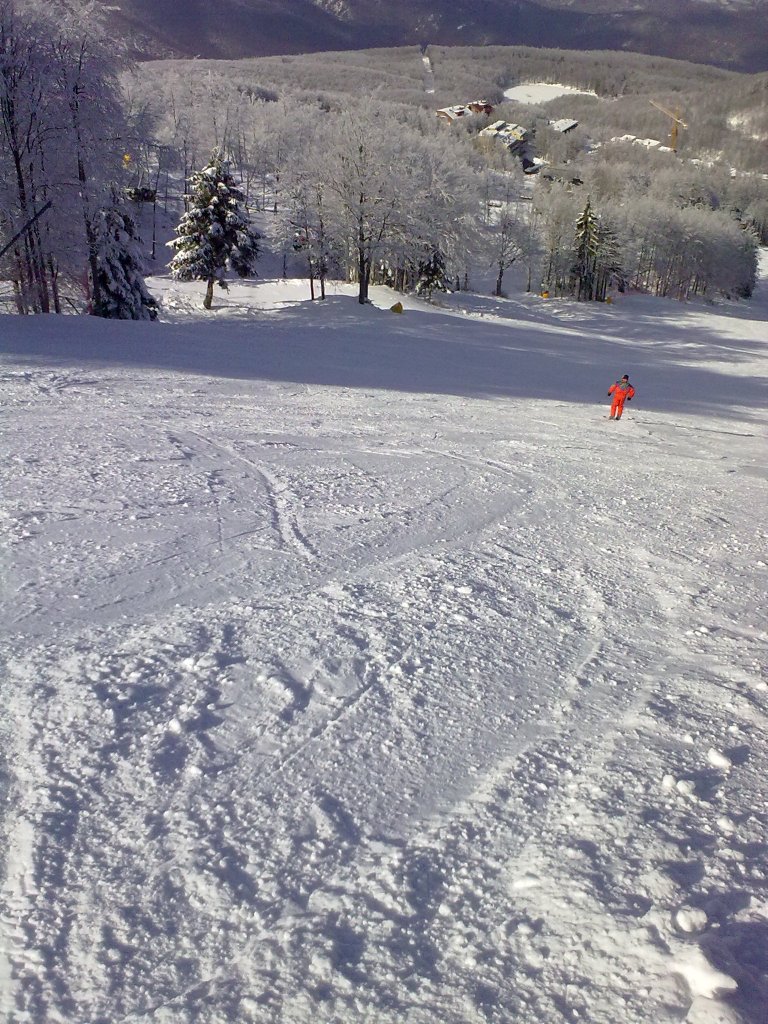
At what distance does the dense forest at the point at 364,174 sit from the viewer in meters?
18.9

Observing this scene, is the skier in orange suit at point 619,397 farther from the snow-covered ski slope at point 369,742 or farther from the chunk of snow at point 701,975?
the chunk of snow at point 701,975

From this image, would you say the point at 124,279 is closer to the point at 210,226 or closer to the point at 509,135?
the point at 210,226

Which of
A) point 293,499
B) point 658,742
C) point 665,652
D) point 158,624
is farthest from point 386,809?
point 293,499

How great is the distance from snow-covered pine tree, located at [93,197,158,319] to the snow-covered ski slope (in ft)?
62.0

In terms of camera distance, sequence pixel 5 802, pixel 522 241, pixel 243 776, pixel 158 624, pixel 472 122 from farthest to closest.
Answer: pixel 472 122 → pixel 522 241 → pixel 158 624 → pixel 243 776 → pixel 5 802

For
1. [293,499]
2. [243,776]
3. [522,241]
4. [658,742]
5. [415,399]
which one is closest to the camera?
[243,776]

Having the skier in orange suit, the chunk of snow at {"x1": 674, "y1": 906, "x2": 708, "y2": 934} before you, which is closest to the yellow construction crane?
the skier in orange suit

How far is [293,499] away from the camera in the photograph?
6.82 m

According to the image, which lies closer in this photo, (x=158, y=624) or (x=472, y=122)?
(x=158, y=624)

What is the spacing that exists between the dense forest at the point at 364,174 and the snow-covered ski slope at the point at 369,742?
1427cm

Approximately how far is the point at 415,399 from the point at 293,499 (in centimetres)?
718

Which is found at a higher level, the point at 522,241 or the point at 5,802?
the point at 522,241

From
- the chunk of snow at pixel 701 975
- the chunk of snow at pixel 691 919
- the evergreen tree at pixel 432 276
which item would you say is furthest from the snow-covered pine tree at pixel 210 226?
the chunk of snow at pixel 701 975

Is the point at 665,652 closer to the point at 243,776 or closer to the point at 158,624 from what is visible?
the point at 243,776
